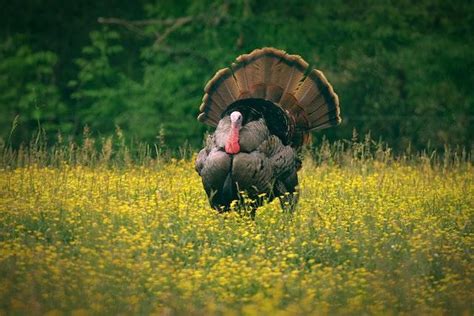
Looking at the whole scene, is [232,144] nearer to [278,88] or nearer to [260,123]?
[260,123]

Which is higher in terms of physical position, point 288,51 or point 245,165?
point 288,51

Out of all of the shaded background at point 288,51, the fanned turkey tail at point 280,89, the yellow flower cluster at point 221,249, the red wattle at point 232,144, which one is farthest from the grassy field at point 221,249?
the shaded background at point 288,51

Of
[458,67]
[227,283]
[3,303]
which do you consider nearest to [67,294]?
[3,303]

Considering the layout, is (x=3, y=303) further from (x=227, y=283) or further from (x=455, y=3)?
(x=455, y=3)

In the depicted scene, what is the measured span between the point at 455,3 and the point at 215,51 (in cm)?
458

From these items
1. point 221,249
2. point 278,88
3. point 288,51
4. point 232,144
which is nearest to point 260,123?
point 232,144

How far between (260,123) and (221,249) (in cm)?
146

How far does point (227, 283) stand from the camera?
704 cm

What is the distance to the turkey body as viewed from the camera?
28.8 feet

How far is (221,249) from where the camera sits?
823 centimetres

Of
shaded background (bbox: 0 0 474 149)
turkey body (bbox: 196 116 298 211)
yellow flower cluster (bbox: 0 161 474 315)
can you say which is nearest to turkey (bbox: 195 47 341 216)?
turkey body (bbox: 196 116 298 211)

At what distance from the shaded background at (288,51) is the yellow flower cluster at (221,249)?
7.78 metres

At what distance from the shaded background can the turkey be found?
25.2 ft

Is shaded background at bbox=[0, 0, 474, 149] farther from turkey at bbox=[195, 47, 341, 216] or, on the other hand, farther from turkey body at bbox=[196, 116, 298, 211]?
turkey body at bbox=[196, 116, 298, 211]
